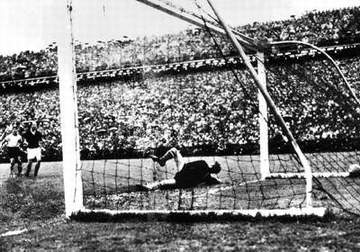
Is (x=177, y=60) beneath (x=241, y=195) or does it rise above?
above

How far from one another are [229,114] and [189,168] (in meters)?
10.1

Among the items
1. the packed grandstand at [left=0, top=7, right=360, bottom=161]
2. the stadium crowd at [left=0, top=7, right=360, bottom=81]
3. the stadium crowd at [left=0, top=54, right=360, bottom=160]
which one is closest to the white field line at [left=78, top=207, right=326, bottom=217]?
the stadium crowd at [left=0, top=54, right=360, bottom=160]

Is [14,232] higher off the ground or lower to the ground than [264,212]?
lower

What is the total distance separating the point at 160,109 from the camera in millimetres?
21438

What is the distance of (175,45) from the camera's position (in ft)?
78.5

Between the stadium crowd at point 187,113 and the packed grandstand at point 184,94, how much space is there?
0.14 feet

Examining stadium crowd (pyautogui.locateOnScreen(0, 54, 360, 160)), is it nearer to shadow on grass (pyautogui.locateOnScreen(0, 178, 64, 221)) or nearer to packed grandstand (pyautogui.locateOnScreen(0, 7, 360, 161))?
packed grandstand (pyautogui.locateOnScreen(0, 7, 360, 161))

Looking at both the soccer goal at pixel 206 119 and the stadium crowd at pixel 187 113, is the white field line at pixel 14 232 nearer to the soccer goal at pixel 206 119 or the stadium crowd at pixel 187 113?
the soccer goal at pixel 206 119

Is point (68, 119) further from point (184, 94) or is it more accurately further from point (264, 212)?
point (184, 94)

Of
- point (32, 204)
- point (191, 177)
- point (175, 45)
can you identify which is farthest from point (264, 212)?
point (175, 45)

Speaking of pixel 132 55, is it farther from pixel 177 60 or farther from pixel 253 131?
pixel 253 131

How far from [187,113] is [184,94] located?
33.0 inches

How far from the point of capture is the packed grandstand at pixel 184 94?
1861 cm

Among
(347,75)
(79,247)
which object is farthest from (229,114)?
(79,247)
